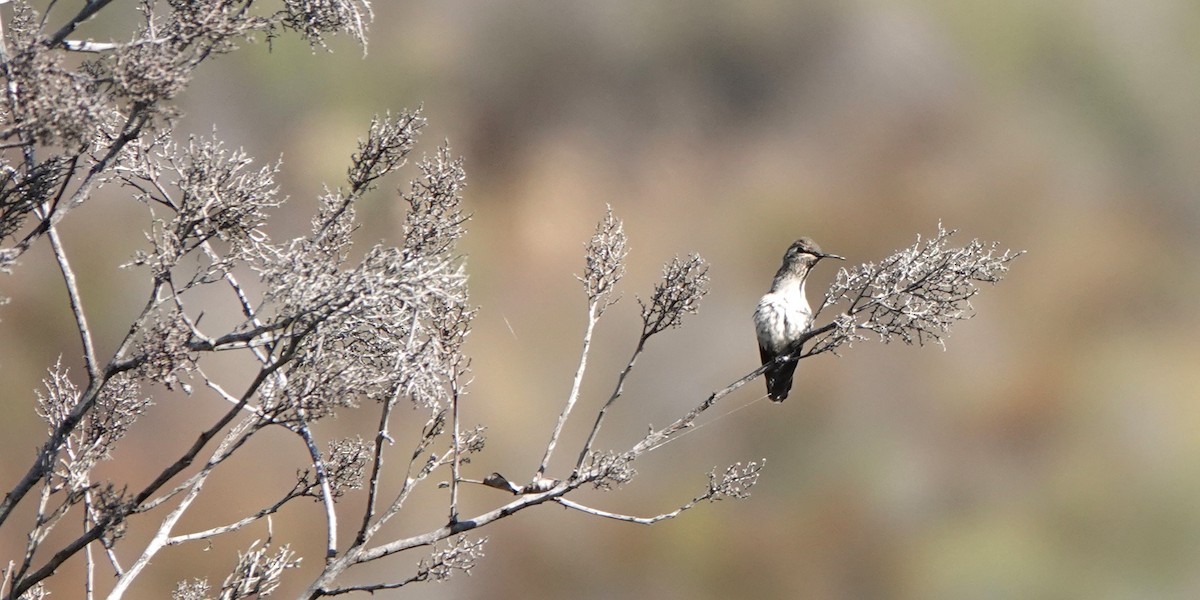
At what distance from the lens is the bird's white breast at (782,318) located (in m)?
5.69

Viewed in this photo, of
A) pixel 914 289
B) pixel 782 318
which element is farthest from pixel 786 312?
pixel 914 289

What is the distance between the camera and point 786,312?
5715 mm

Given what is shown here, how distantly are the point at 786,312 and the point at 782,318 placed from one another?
0.04 m

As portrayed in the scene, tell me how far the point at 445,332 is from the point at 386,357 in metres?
0.24

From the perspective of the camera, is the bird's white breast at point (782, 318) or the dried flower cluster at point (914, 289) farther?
the bird's white breast at point (782, 318)

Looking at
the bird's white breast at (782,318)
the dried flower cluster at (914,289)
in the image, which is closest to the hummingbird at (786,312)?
the bird's white breast at (782,318)

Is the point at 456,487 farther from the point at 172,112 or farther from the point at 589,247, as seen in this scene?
the point at 172,112

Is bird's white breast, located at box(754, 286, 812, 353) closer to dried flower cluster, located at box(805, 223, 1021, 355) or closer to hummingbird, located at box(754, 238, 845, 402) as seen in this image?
hummingbird, located at box(754, 238, 845, 402)

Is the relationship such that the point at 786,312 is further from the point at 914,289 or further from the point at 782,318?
the point at 914,289

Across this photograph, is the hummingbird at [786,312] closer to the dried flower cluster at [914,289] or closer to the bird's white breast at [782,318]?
the bird's white breast at [782,318]

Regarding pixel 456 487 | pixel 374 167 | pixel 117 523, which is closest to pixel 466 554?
pixel 456 487

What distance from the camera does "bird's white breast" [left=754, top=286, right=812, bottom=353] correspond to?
18.7 feet

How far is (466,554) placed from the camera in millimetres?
3613

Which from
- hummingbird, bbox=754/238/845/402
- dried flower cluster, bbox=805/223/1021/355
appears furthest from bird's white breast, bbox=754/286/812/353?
dried flower cluster, bbox=805/223/1021/355
